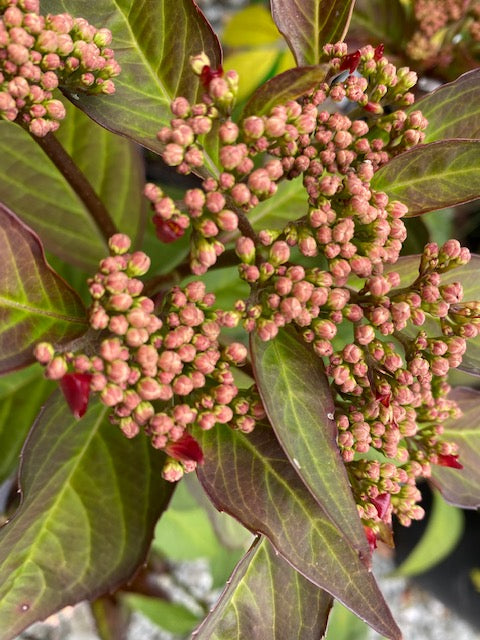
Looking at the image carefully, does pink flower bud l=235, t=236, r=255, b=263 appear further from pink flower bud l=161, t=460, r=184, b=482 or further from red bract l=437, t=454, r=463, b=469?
red bract l=437, t=454, r=463, b=469

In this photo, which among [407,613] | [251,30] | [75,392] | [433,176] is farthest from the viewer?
[407,613]

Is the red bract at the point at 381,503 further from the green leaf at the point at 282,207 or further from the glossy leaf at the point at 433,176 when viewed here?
the green leaf at the point at 282,207

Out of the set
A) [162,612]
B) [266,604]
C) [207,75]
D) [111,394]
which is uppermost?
[207,75]

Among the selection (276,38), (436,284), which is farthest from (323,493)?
(276,38)

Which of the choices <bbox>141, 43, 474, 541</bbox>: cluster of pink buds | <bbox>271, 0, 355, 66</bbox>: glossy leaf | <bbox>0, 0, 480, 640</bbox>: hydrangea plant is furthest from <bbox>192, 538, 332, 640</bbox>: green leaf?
<bbox>271, 0, 355, 66</bbox>: glossy leaf

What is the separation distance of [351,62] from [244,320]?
26 cm

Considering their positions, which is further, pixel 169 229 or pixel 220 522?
pixel 220 522

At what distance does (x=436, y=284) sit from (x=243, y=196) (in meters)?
0.20

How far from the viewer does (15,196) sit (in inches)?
31.5

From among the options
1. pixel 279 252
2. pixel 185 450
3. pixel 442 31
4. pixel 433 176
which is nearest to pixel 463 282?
pixel 433 176

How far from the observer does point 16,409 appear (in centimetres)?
90

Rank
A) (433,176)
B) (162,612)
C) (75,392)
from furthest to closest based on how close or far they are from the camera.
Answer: (162,612), (433,176), (75,392)

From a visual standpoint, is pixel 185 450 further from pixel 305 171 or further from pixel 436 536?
pixel 436 536

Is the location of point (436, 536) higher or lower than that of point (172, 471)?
lower
